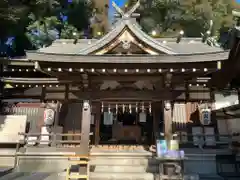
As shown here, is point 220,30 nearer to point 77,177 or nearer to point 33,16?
point 33,16

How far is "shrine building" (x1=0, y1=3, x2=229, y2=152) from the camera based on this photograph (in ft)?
23.2

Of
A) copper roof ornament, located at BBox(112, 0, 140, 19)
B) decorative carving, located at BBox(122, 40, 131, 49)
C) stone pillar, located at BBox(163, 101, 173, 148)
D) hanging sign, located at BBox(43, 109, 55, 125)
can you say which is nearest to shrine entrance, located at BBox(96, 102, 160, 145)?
hanging sign, located at BBox(43, 109, 55, 125)

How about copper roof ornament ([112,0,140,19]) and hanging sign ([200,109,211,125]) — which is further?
hanging sign ([200,109,211,125])

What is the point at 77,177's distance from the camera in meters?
6.64

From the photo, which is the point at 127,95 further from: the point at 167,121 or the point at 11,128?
the point at 11,128

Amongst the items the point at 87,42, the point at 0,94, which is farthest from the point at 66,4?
the point at 0,94

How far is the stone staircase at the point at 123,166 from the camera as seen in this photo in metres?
7.14

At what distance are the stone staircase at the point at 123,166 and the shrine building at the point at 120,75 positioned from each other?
4.39ft

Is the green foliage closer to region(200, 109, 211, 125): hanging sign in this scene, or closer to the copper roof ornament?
the copper roof ornament

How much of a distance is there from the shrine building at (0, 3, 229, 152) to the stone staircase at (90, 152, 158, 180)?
134 cm

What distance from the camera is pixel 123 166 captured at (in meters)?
7.94

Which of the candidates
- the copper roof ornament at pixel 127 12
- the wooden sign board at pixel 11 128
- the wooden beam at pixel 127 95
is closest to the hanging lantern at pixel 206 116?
the wooden beam at pixel 127 95

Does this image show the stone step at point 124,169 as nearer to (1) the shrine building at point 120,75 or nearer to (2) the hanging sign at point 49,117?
(1) the shrine building at point 120,75

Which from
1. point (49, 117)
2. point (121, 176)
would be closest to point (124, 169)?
point (121, 176)
